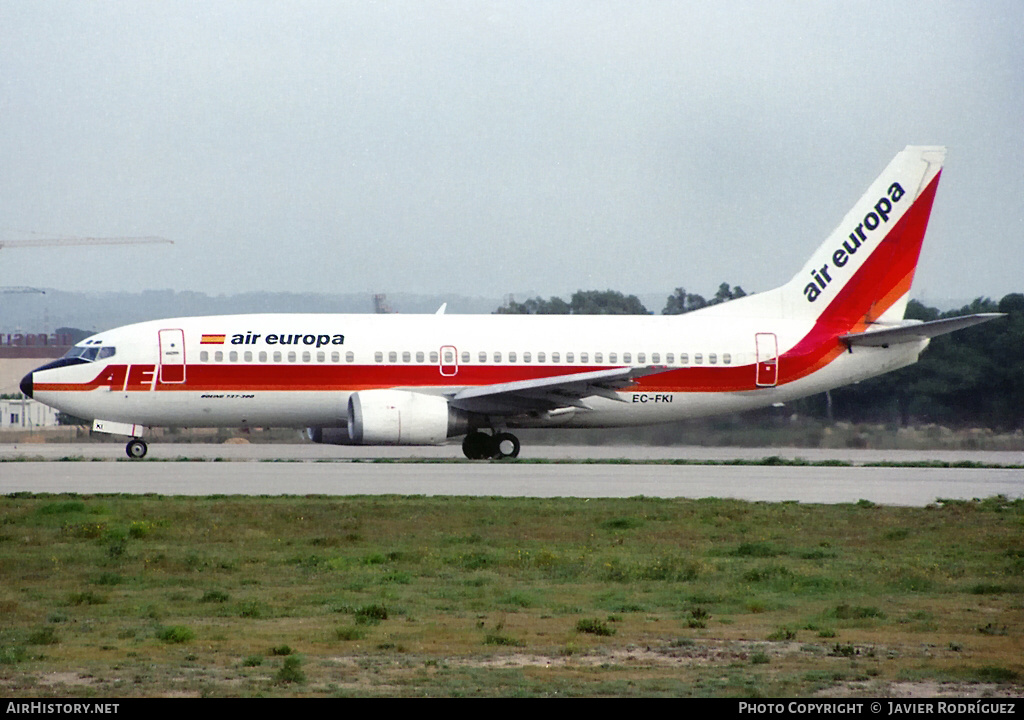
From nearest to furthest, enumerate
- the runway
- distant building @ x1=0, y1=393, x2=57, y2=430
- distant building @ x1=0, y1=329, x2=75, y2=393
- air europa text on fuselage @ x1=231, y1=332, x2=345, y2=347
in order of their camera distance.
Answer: the runway
air europa text on fuselage @ x1=231, y1=332, x2=345, y2=347
distant building @ x1=0, y1=393, x2=57, y2=430
distant building @ x1=0, y1=329, x2=75, y2=393

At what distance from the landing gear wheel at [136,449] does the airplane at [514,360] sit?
10 centimetres

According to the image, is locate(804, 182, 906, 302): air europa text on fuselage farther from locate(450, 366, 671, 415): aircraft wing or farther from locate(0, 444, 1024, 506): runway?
locate(450, 366, 671, 415): aircraft wing

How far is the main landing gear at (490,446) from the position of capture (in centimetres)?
3391

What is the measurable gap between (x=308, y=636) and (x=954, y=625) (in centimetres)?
618

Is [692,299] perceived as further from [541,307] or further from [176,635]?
[176,635]

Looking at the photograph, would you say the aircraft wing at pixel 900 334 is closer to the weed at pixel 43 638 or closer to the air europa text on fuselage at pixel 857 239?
the air europa text on fuselage at pixel 857 239

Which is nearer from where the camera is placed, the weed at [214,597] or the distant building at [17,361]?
the weed at [214,597]

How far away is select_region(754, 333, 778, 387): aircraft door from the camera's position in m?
35.1

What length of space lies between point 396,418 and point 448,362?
101 inches

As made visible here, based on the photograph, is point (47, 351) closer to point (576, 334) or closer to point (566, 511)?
point (576, 334)

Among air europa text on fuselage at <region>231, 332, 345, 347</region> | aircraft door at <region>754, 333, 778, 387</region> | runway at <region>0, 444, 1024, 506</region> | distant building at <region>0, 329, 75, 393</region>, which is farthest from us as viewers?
distant building at <region>0, 329, 75, 393</region>

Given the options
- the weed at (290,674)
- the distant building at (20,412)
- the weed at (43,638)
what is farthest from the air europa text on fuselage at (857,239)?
the distant building at (20,412)

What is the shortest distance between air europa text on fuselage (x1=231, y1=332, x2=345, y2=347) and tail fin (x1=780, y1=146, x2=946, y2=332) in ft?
43.2

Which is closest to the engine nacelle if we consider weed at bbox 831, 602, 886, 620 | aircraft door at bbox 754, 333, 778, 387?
aircraft door at bbox 754, 333, 778, 387
